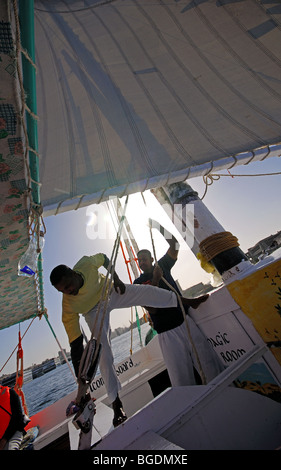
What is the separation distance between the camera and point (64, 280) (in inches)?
86.5

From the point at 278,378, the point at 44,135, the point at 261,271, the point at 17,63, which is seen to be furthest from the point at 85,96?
the point at 278,378

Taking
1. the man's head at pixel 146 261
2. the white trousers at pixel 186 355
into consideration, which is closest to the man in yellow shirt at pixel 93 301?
the white trousers at pixel 186 355

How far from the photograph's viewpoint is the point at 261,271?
174 cm

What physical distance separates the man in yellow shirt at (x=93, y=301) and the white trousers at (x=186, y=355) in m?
0.41

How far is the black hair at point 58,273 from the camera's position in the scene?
2.20 meters

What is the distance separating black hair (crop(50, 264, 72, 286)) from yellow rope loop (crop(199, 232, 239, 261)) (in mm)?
1684

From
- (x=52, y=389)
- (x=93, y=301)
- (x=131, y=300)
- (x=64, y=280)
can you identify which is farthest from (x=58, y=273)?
(x=52, y=389)

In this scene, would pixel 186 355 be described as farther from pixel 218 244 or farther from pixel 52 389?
pixel 52 389

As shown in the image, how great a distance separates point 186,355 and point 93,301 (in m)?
1.35

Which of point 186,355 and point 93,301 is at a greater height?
Answer: point 93,301

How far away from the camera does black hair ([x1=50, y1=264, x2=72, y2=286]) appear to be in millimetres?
2199

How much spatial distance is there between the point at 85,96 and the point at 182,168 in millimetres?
2480

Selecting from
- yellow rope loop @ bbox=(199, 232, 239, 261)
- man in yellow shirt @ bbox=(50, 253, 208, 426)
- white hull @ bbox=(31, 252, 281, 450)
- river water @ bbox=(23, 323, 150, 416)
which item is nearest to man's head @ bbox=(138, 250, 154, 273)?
man in yellow shirt @ bbox=(50, 253, 208, 426)
